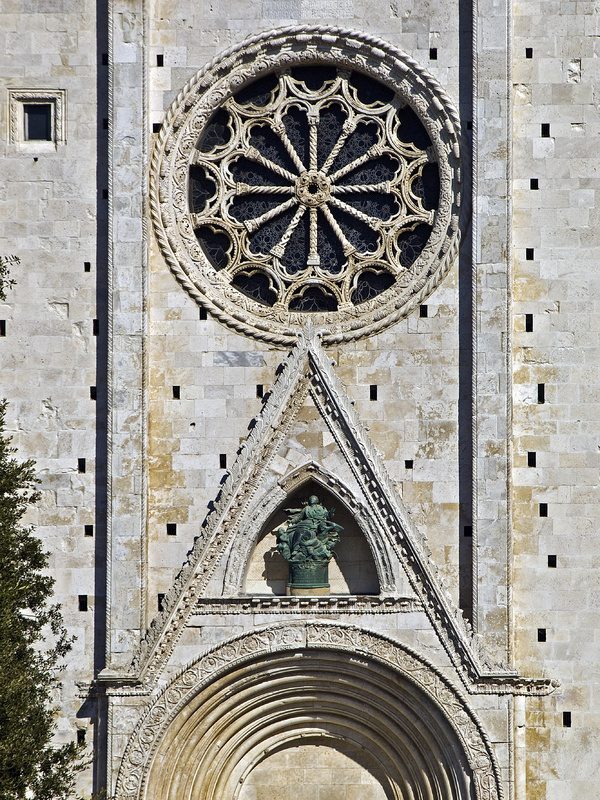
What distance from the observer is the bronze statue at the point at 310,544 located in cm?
1575

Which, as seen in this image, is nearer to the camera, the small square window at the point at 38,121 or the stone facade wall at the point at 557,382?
the stone facade wall at the point at 557,382

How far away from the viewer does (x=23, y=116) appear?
16.6 m

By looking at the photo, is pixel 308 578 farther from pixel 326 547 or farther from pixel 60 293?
pixel 60 293

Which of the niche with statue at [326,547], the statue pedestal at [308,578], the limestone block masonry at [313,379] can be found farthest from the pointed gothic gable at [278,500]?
the statue pedestal at [308,578]

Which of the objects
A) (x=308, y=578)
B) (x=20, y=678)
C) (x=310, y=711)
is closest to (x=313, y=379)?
(x=308, y=578)

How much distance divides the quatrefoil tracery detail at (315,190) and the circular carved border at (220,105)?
18cm

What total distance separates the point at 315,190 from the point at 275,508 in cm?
382

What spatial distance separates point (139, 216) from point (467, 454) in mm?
4691

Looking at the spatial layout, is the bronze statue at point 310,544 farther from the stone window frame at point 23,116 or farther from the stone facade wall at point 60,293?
the stone window frame at point 23,116

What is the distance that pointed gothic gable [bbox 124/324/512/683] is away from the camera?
1552cm

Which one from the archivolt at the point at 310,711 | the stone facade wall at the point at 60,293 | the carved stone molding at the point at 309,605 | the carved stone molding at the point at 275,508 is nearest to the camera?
the archivolt at the point at 310,711

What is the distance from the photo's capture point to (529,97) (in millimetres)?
16375

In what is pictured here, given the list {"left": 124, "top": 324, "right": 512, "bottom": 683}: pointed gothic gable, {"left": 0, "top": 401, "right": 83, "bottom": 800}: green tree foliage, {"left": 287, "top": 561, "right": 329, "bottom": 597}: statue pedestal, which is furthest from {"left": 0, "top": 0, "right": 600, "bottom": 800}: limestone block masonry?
{"left": 0, "top": 401, "right": 83, "bottom": 800}: green tree foliage

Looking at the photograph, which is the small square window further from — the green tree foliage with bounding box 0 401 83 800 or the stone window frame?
the green tree foliage with bounding box 0 401 83 800
